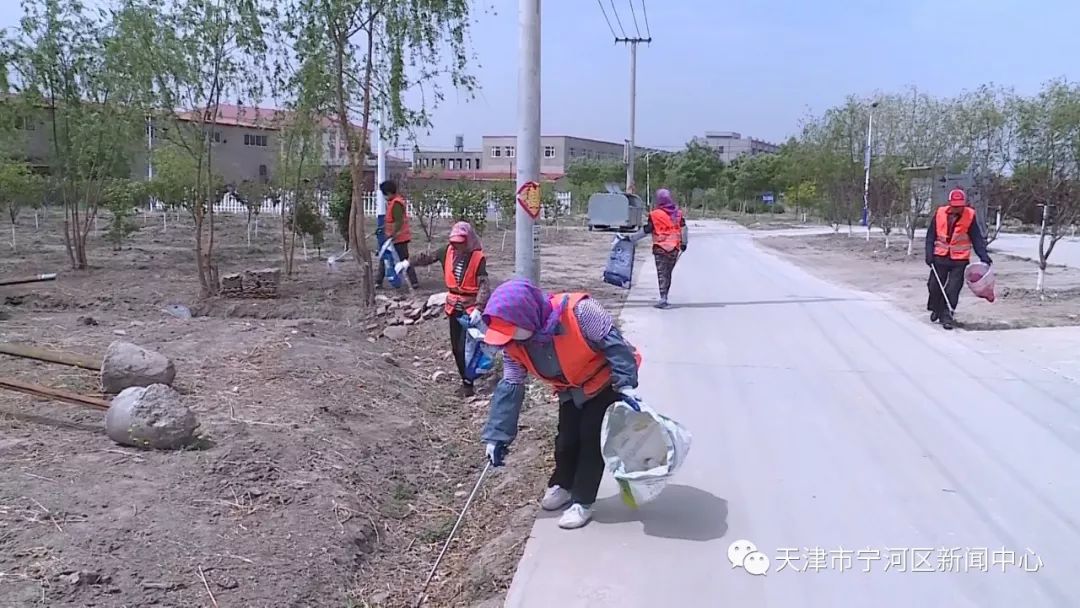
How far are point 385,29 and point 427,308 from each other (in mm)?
3312

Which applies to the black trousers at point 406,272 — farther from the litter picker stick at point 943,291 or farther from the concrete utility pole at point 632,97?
the concrete utility pole at point 632,97

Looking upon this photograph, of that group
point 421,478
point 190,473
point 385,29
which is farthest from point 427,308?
point 190,473

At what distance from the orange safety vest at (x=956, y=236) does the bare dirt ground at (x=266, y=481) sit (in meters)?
5.49

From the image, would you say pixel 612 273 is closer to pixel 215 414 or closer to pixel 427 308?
pixel 427 308

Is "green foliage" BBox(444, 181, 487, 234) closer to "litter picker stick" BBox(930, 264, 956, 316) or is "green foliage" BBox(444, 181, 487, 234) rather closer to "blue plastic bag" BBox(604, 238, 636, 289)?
"blue plastic bag" BBox(604, 238, 636, 289)

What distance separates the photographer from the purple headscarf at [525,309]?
3975mm

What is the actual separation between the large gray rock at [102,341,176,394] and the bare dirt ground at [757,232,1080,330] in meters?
8.36

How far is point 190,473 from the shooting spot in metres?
4.78

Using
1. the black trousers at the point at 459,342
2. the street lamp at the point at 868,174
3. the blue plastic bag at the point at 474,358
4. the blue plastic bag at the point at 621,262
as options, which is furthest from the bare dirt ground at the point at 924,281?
the black trousers at the point at 459,342

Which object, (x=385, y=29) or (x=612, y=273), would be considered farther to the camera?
(x=612, y=273)

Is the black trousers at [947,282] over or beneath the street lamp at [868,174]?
beneath

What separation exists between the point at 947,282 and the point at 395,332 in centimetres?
615

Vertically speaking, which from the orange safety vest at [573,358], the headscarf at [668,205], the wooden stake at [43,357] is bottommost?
the wooden stake at [43,357]

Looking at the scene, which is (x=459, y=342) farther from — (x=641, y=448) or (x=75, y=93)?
(x=75, y=93)
